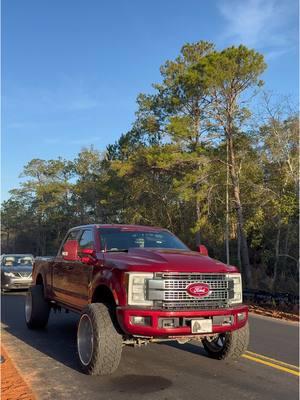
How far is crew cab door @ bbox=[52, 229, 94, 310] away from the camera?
726cm

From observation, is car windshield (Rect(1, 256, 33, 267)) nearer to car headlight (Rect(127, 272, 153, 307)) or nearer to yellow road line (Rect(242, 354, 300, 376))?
yellow road line (Rect(242, 354, 300, 376))

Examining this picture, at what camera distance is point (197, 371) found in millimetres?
6703

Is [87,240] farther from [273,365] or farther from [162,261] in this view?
[273,365]

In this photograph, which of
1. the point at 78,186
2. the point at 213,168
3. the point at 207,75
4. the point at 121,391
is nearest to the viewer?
the point at 121,391

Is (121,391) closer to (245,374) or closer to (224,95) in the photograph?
(245,374)

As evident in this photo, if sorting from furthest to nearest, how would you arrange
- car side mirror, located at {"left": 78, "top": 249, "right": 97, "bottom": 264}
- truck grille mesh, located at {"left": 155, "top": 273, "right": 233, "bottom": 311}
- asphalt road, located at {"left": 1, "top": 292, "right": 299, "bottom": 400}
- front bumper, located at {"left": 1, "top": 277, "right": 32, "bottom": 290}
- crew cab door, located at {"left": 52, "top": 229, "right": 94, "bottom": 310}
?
front bumper, located at {"left": 1, "top": 277, "right": 32, "bottom": 290} < crew cab door, located at {"left": 52, "top": 229, "right": 94, "bottom": 310} < car side mirror, located at {"left": 78, "top": 249, "right": 97, "bottom": 264} < truck grille mesh, located at {"left": 155, "top": 273, "right": 233, "bottom": 311} < asphalt road, located at {"left": 1, "top": 292, "right": 299, "bottom": 400}

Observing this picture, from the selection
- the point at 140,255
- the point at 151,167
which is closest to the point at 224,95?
the point at 151,167

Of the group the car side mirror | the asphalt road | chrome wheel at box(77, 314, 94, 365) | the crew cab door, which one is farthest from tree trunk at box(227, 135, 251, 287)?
chrome wheel at box(77, 314, 94, 365)

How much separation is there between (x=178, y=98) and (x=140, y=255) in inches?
911

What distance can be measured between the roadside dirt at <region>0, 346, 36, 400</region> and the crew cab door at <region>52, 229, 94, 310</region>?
1298 mm

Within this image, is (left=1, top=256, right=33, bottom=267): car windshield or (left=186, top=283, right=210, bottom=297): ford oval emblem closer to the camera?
(left=186, top=283, right=210, bottom=297): ford oval emblem

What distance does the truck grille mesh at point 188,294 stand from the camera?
6070 millimetres

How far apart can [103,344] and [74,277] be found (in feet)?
6.04

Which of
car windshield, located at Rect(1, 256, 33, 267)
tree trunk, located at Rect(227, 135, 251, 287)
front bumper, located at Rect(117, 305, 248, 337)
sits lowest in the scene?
front bumper, located at Rect(117, 305, 248, 337)
